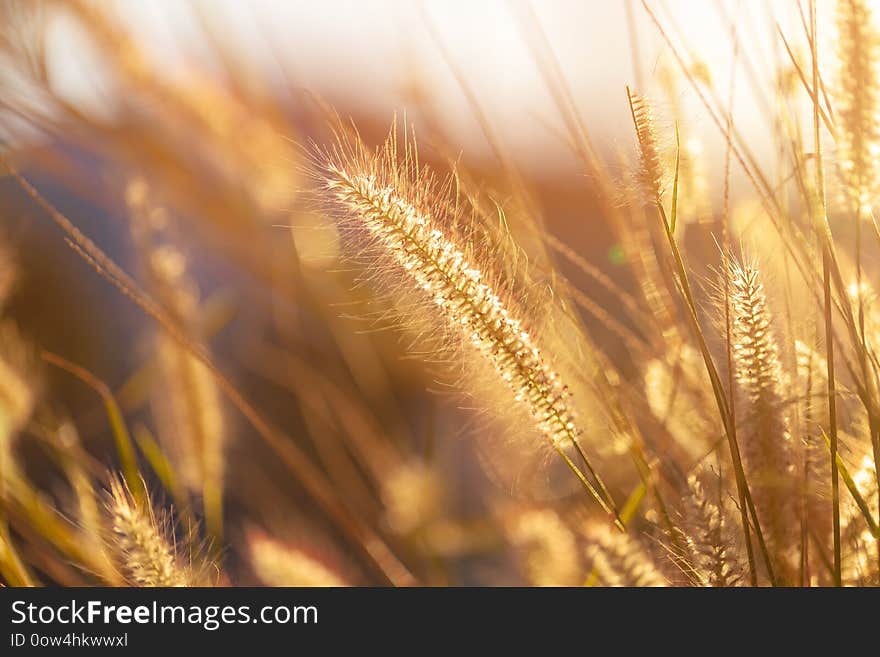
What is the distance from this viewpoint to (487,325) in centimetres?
47

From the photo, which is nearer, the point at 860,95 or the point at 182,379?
the point at 860,95

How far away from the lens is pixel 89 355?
5.13ft

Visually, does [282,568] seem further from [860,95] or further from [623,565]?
[860,95]

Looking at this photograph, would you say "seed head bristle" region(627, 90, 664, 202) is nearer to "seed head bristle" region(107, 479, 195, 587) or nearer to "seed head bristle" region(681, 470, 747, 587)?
"seed head bristle" region(681, 470, 747, 587)

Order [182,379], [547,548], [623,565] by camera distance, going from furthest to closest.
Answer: [182,379] < [547,548] < [623,565]

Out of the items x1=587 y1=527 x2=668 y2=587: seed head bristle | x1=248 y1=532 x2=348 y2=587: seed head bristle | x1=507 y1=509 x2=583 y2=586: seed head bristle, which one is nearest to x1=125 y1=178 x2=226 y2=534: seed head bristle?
x1=248 y1=532 x2=348 y2=587: seed head bristle

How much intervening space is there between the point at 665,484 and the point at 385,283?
32 centimetres

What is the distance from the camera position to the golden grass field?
48 cm

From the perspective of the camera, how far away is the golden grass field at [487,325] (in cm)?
48

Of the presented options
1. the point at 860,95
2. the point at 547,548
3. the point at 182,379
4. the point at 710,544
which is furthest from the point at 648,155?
the point at 182,379

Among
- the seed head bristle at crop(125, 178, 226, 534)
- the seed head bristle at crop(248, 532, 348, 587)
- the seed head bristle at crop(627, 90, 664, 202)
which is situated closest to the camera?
the seed head bristle at crop(627, 90, 664, 202)
